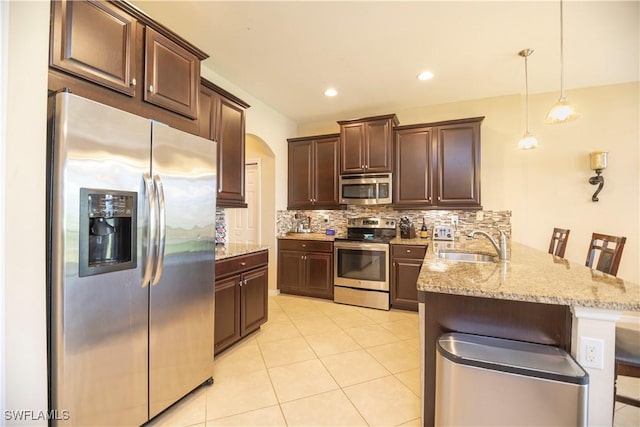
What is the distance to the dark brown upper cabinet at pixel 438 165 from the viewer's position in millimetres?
3592

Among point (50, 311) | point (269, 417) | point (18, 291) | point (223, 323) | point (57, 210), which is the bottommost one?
point (269, 417)

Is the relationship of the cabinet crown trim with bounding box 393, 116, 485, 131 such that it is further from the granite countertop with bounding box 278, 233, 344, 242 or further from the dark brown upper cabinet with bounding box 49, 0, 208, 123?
the dark brown upper cabinet with bounding box 49, 0, 208, 123

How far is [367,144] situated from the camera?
3.97 metres

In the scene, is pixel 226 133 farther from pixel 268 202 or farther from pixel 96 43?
pixel 268 202

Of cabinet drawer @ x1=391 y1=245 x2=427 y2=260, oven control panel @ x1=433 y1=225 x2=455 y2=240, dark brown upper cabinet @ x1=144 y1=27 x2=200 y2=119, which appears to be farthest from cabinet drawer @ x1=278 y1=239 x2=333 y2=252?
dark brown upper cabinet @ x1=144 y1=27 x2=200 y2=119

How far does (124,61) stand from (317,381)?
97.3 inches

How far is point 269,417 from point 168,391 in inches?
25.2

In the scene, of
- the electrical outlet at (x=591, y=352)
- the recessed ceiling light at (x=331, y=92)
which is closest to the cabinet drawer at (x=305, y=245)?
the recessed ceiling light at (x=331, y=92)

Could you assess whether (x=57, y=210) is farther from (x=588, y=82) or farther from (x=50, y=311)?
(x=588, y=82)

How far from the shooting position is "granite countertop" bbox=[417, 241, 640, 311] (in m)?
1.10

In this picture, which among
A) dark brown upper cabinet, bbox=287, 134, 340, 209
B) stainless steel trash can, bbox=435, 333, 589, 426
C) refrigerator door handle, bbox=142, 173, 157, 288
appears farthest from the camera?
dark brown upper cabinet, bbox=287, 134, 340, 209

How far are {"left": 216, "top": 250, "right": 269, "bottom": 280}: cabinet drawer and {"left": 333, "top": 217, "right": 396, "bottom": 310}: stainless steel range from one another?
4.29ft

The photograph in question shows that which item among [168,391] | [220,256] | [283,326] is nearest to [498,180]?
[283,326]

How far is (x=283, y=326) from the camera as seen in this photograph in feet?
10.3
